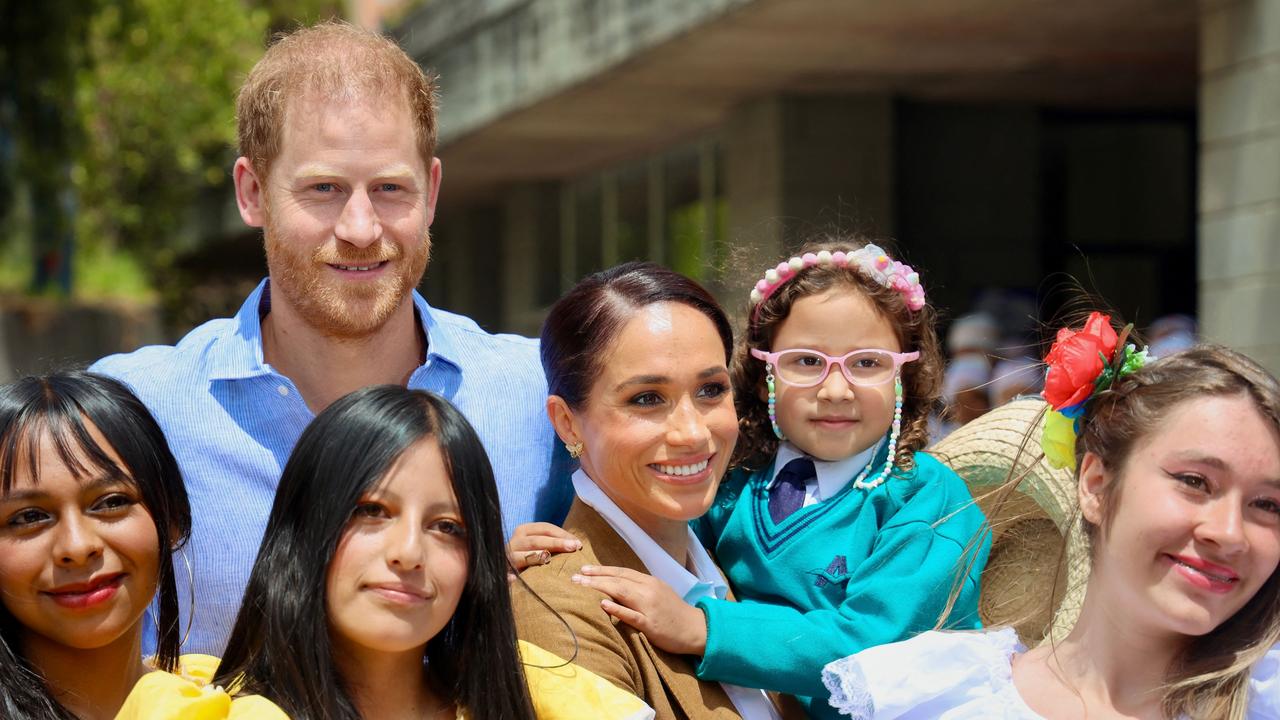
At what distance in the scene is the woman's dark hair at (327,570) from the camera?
245 cm

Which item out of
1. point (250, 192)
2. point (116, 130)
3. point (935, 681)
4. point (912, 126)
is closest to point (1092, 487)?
point (935, 681)

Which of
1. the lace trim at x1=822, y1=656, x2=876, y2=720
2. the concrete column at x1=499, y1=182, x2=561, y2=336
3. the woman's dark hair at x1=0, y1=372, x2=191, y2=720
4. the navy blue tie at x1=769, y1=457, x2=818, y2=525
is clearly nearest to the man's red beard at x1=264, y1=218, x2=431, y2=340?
the woman's dark hair at x1=0, y1=372, x2=191, y2=720

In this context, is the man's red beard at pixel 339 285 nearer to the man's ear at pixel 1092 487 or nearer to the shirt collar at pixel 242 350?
the shirt collar at pixel 242 350

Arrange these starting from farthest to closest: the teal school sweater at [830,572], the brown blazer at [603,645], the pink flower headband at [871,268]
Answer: the pink flower headband at [871,268]
the teal school sweater at [830,572]
the brown blazer at [603,645]

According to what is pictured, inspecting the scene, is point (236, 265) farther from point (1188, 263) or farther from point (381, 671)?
point (381, 671)

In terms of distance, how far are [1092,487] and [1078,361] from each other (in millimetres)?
227

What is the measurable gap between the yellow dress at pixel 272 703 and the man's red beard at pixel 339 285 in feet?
2.59

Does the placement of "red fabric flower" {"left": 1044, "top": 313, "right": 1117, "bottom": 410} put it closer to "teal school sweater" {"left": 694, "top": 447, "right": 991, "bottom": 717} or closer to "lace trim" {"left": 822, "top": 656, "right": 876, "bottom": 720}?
"teal school sweater" {"left": 694, "top": 447, "right": 991, "bottom": 717}

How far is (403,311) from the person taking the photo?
3.53 metres

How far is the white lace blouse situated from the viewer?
9.14 ft

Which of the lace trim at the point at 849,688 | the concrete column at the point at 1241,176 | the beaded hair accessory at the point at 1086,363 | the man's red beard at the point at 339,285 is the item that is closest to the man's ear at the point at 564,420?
the man's red beard at the point at 339,285

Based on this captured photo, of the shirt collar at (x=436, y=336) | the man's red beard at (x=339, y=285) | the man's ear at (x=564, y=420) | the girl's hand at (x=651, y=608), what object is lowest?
the girl's hand at (x=651, y=608)

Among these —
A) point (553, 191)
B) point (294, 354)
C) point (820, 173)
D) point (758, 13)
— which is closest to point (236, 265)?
point (553, 191)

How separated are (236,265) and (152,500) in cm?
2206
